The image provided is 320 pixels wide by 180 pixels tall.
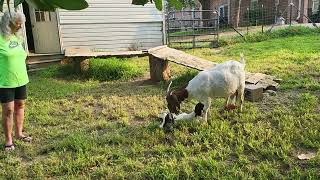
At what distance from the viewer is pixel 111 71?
8.96 metres

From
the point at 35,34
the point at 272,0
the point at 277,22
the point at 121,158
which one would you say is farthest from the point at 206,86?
the point at 272,0

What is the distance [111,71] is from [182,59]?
2019 millimetres

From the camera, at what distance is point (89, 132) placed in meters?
5.20

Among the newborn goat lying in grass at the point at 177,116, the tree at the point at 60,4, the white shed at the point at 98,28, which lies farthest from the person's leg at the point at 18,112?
the white shed at the point at 98,28

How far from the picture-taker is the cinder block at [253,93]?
600 cm

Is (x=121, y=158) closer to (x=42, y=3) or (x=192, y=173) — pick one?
(x=192, y=173)

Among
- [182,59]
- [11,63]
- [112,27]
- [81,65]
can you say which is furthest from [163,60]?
[112,27]

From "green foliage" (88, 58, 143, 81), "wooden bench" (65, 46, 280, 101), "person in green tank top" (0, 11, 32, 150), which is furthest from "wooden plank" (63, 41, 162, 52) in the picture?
"person in green tank top" (0, 11, 32, 150)

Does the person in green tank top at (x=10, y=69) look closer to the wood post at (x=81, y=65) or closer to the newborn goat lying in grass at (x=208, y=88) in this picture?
the newborn goat lying in grass at (x=208, y=88)

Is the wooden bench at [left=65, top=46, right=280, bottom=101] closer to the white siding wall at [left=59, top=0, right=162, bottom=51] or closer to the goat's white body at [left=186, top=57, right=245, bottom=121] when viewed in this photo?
the goat's white body at [left=186, top=57, right=245, bottom=121]

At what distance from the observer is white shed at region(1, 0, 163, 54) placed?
11.3 m

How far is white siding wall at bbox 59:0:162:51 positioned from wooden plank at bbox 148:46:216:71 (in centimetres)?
347

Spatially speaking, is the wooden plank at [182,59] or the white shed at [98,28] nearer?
the wooden plank at [182,59]

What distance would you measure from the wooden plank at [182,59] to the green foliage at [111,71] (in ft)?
3.34
